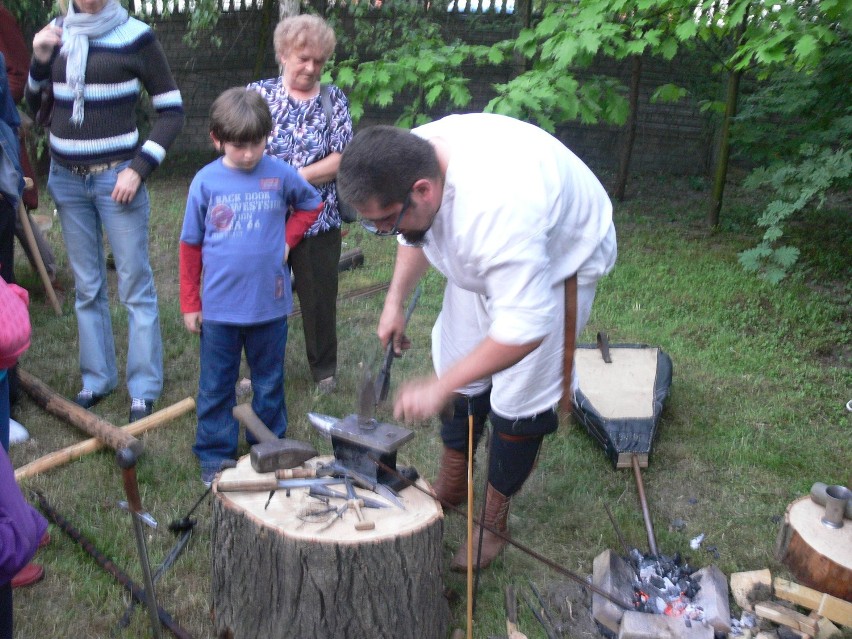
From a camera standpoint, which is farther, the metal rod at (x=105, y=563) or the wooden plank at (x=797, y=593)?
the wooden plank at (x=797, y=593)

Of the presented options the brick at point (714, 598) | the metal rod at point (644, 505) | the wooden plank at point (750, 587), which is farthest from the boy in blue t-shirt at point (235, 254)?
the wooden plank at point (750, 587)

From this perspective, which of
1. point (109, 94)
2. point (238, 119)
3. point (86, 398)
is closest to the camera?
point (238, 119)

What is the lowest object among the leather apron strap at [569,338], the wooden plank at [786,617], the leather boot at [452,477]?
the wooden plank at [786,617]

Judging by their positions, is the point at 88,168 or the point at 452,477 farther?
the point at 88,168

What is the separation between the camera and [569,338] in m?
2.64

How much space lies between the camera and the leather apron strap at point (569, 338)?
2547 millimetres

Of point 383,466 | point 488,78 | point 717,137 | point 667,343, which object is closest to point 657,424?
point 667,343

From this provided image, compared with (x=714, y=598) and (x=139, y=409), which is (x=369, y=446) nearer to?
(x=714, y=598)

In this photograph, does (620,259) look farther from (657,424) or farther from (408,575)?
(408,575)

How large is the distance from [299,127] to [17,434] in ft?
6.74

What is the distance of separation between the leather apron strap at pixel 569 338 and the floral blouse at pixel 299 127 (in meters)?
1.84

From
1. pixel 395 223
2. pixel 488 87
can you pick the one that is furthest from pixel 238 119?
pixel 488 87

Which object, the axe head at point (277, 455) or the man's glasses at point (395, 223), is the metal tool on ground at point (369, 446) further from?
the man's glasses at point (395, 223)

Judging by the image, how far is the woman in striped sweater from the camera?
3.62m
